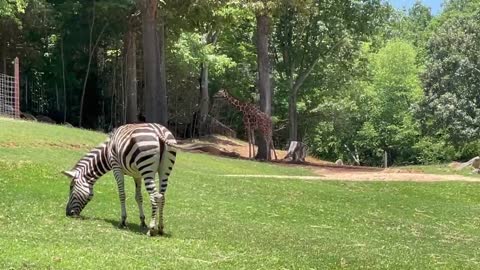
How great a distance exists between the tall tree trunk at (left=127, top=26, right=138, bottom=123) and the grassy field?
455 inches

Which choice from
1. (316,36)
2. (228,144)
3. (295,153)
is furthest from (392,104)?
(295,153)

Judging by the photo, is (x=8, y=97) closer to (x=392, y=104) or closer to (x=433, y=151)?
(x=433, y=151)

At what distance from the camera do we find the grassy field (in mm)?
10367

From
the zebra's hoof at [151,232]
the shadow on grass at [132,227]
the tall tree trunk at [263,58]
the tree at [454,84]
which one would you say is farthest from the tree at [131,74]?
the zebra's hoof at [151,232]

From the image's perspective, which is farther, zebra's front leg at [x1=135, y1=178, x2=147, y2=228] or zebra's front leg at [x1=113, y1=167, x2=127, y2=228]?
zebra's front leg at [x1=135, y1=178, x2=147, y2=228]

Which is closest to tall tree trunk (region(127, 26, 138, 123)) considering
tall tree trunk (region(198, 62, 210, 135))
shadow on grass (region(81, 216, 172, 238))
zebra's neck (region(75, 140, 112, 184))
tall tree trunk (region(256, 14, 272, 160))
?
tall tree trunk (region(256, 14, 272, 160))

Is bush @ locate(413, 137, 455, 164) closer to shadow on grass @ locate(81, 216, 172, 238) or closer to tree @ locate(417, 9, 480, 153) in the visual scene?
tree @ locate(417, 9, 480, 153)

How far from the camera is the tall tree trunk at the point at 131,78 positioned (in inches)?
1567

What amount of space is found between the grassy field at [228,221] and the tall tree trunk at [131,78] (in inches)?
455

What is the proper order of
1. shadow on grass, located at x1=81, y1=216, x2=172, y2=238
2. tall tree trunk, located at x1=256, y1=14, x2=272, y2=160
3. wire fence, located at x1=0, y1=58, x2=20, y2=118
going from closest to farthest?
1. shadow on grass, located at x1=81, y1=216, x2=172, y2=238
2. wire fence, located at x1=0, y1=58, x2=20, y2=118
3. tall tree trunk, located at x1=256, y1=14, x2=272, y2=160

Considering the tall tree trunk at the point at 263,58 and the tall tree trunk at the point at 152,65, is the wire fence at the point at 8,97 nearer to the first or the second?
the tall tree trunk at the point at 152,65

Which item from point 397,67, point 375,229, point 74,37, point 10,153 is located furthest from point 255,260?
point 397,67

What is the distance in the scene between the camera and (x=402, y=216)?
19531 millimetres

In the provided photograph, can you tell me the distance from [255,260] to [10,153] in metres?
13.3
